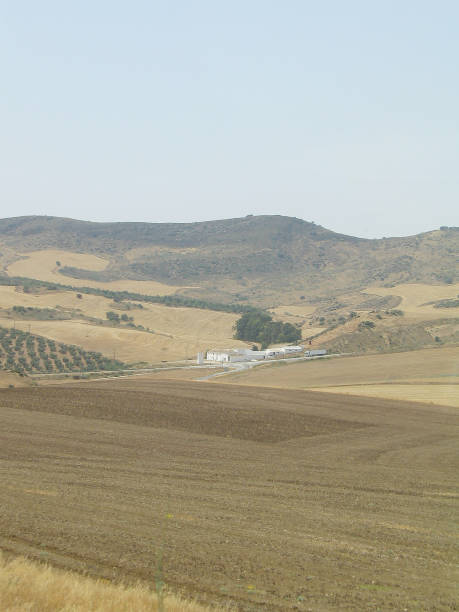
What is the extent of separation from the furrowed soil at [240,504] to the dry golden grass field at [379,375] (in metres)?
17.2

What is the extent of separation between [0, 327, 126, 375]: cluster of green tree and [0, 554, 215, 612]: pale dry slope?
2817 inches

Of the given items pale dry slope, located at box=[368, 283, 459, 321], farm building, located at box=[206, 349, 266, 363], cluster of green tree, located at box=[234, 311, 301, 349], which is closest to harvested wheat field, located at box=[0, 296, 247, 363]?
cluster of green tree, located at box=[234, 311, 301, 349]

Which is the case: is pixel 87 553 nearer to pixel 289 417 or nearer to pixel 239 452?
pixel 239 452

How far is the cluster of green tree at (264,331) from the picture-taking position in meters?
119

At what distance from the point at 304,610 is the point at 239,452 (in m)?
15.7

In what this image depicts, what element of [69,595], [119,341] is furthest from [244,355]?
[69,595]

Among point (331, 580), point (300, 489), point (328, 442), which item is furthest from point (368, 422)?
point (331, 580)

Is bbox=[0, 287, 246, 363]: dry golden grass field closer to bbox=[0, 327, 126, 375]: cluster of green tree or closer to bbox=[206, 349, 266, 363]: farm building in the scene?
bbox=[0, 327, 126, 375]: cluster of green tree

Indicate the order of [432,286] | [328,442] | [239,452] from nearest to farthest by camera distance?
1. [239,452]
2. [328,442]
3. [432,286]

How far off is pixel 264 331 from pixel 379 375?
58.2m

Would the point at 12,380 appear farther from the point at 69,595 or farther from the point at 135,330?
the point at 135,330

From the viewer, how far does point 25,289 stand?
499 feet

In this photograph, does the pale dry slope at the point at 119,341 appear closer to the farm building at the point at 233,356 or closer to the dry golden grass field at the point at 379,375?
the farm building at the point at 233,356

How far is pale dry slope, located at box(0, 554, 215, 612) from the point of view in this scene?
8.94 metres
